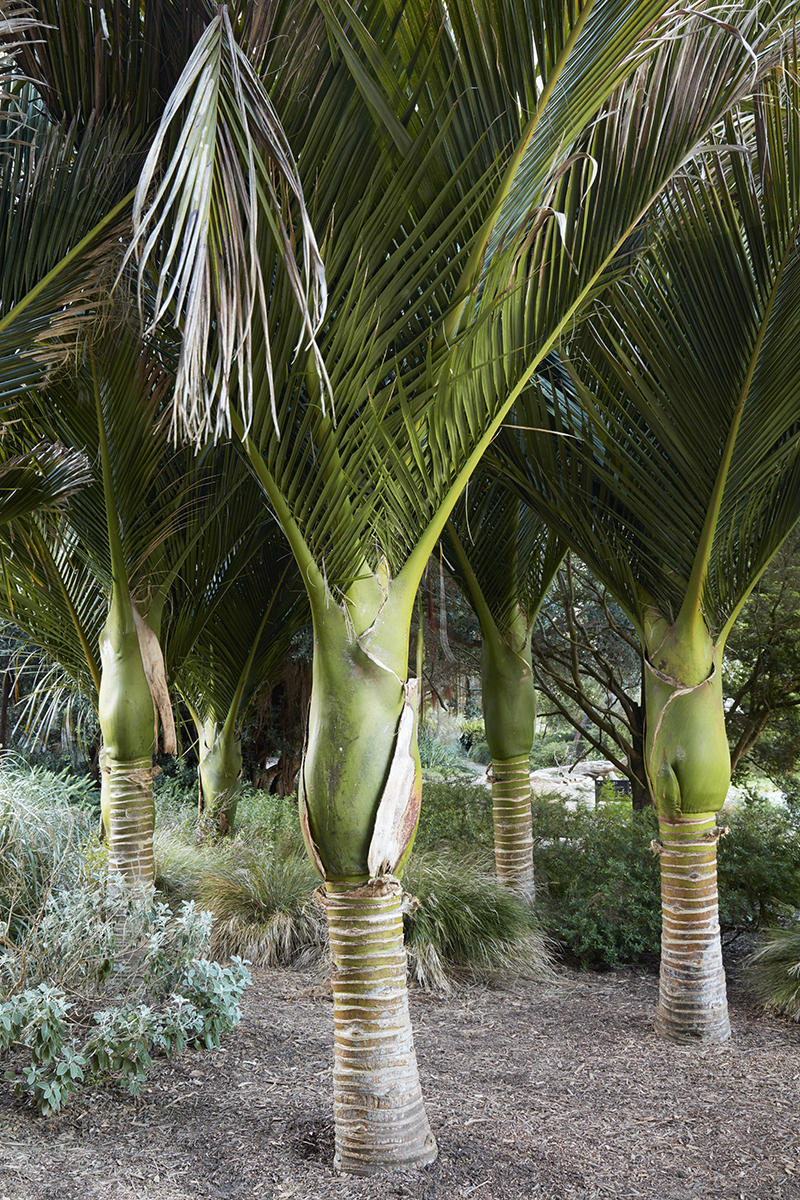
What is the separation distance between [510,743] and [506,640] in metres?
0.67

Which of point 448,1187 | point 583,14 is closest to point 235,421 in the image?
point 583,14

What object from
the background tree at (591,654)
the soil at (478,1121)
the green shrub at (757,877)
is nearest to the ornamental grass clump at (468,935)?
the soil at (478,1121)

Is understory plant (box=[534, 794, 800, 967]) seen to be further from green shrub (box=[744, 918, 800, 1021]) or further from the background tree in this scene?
the background tree

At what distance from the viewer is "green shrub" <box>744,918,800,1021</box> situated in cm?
432

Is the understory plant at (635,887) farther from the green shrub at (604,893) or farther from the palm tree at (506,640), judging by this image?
the palm tree at (506,640)

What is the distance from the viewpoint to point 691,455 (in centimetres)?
370

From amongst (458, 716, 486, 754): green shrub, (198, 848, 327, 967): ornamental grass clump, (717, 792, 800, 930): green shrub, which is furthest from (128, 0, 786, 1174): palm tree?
(458, 716, 486, 754): green shrub

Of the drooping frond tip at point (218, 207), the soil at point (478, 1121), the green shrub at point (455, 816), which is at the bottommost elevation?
the soil at point (478, 1121)

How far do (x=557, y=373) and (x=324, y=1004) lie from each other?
11.8 ft

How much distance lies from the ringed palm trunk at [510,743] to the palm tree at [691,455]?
1491 mm

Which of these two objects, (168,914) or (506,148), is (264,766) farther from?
(506,148)

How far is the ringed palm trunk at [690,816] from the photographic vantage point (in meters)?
3.97

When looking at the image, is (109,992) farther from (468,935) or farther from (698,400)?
(698,400)

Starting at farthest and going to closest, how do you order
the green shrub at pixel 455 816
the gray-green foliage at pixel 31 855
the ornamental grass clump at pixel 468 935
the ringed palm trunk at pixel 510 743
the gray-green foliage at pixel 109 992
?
the green shrub at pixel 455 816, the ringed palm trunk at pixel 510 743, the ornamental grass clump at pixel 468 935, the gray-green foliage at pixel 31 855, the gray-green foliage at pixel 109 992
